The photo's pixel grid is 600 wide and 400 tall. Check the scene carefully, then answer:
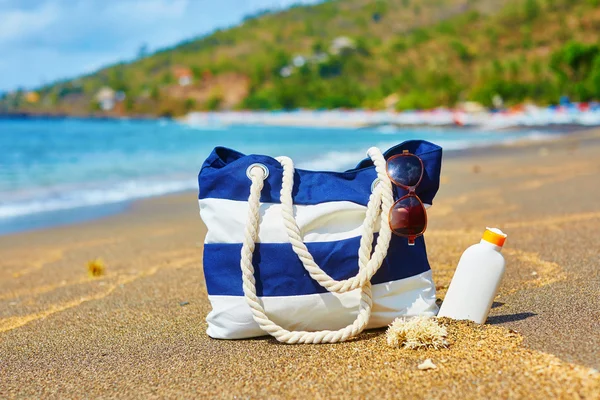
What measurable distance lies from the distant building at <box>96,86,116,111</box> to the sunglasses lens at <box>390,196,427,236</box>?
147098mm

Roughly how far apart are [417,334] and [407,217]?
46 centimetres

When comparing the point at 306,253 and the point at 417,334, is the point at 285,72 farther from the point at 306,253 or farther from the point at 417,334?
the point at 417,334

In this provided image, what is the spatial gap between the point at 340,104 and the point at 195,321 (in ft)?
309

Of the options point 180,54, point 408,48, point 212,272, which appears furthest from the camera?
point 180,54

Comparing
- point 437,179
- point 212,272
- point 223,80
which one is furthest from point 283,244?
point 223,80

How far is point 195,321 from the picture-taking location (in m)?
3.22

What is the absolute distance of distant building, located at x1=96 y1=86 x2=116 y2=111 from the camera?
143 meters

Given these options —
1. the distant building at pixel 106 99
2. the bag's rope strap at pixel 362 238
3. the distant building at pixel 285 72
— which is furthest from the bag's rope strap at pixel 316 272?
the distant building at pixel 106 99

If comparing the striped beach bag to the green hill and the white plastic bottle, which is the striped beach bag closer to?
the white plastic bottle

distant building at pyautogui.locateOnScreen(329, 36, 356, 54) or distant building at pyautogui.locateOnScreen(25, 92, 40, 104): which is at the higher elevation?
distant building at pyautogui.locateOnScreen(329, 36, 356, 54)

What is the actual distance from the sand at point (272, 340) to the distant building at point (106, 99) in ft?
473

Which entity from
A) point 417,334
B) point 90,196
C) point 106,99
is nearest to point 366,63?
point 106,99

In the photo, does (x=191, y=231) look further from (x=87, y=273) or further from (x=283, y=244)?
(x=283, y=244)

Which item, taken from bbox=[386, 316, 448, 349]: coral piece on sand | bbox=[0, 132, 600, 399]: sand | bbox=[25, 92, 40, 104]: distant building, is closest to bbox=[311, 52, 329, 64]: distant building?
bbox=[25, 92, 40, 104]: distant building
